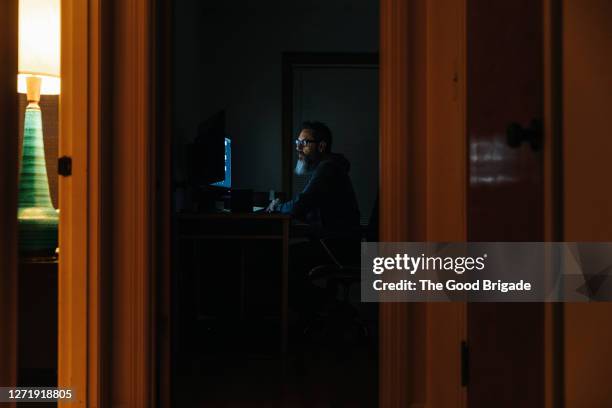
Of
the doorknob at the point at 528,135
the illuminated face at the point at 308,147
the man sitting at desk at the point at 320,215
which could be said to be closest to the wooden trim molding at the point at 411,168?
the doorknob at the point at 528,135

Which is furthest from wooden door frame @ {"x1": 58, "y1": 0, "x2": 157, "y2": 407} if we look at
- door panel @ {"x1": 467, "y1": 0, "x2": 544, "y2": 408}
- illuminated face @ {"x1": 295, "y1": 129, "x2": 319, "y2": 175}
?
illuminated face @ {"x1": 295, "y1": 129, "x2": 319, "y2": 175}

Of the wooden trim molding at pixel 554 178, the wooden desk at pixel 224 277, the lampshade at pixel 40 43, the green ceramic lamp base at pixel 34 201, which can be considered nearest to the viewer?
the wooden trim molding at pixel 554 178

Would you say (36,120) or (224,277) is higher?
(36,120)

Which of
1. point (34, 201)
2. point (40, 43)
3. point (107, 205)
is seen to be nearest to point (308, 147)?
point (40, 43)

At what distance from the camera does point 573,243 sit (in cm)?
95

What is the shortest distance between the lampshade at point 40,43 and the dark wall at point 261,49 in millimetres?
2575

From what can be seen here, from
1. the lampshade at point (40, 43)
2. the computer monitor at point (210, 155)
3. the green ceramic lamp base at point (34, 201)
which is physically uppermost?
the lampshade at point (40, 43)

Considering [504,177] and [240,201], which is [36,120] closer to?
[240,201]

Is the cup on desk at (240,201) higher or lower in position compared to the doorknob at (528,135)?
lower

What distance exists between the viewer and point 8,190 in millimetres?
1512

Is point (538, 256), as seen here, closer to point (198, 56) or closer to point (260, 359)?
point (260, 359)

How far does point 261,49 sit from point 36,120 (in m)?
3.23

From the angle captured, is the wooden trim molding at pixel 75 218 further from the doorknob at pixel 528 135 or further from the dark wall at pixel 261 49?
the dark wall at pixel 261 49

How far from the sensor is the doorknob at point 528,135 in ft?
3.46
